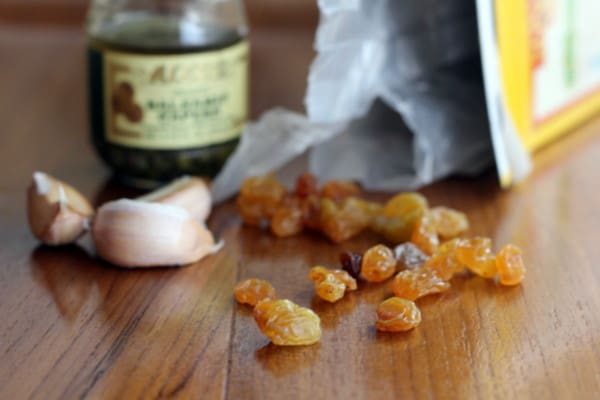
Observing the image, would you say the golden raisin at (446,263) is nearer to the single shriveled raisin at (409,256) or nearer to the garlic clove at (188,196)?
the single shriveled raisin at (409,256)

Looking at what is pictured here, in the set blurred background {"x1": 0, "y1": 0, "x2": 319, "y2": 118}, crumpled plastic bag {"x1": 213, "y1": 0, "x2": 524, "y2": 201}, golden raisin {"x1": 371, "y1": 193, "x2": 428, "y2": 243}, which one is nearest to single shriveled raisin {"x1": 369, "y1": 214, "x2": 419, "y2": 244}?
golden raisin {"x1": 371, "y1": 193, "x2": 428, "y2": 243}

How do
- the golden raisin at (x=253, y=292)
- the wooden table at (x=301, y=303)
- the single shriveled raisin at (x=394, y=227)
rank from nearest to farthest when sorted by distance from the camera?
the wooden table at (x=301, y=303)
the golden raisin at (x=253, y=292)
the single shriveled raisin at (x=394, y=227)

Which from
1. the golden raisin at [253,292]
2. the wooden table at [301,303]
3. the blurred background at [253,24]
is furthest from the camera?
the blurred background at [253,24]

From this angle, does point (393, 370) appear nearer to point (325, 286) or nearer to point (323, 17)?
point (325, 286)

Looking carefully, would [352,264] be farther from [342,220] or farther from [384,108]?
[384,108]

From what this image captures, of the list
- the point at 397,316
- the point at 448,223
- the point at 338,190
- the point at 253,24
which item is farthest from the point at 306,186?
the point at 253,24

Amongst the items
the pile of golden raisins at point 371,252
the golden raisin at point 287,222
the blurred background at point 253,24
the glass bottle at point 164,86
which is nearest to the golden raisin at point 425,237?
the pile of golden raisins at point 371,252

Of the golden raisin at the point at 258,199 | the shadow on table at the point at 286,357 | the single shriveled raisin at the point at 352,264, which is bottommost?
the golden raisin at the point at 258,199

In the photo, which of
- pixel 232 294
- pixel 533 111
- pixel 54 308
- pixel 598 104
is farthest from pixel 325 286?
pixel 598 104
